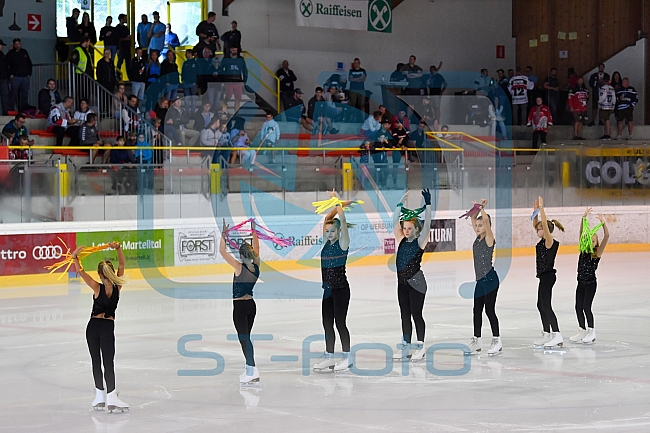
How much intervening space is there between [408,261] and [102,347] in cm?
345

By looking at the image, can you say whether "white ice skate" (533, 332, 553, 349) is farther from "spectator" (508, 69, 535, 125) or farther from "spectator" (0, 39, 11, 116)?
"spectator" (508, 69, 535, 125)

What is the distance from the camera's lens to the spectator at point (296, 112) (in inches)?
888

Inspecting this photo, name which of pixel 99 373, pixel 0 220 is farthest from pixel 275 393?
pixel 0 220

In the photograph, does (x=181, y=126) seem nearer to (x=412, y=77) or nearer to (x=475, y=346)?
(x=412, y=77)

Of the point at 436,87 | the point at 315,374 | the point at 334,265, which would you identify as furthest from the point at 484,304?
the point at 436,87

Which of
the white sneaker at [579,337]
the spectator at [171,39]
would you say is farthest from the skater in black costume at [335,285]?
the spectator at [171,39]

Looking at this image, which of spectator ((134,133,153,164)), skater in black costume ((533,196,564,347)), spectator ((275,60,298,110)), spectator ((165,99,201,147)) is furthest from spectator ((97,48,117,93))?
skater in black costume ((533,196,564,347))

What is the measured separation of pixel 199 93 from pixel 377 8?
26.8ft

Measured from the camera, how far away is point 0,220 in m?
15.5

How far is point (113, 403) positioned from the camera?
→ 7355mm

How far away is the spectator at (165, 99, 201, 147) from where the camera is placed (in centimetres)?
1972

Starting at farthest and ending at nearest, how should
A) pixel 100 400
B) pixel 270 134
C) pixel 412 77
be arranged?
pixel 412 77 < pixel 270 134 < pixel 100 400

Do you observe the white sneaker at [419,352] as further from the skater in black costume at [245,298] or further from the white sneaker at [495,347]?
the skater in black costume at [245,298]

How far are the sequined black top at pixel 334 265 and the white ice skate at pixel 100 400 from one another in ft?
8.09
